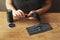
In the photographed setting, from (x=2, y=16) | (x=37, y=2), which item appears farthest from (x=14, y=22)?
(x=37, y=2)

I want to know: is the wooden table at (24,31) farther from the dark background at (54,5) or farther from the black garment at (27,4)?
the dark background at (54,5)

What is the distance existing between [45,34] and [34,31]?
93 millimetres

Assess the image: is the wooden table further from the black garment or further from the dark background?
the dark background

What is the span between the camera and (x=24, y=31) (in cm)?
117

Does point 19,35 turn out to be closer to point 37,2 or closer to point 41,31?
point 41,31

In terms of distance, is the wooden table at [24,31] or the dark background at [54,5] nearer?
the wooden table at [24,31]

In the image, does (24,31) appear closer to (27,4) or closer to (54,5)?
(27,4)

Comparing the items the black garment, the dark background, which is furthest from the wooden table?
the dark background

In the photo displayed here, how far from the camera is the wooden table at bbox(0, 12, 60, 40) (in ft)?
3.61

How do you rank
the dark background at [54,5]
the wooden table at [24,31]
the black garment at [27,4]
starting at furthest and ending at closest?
the dark background at [54,5] → the black garment at [27,4] → the wooden table at [24,31]

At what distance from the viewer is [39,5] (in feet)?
5.45

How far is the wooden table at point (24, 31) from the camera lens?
1101mm

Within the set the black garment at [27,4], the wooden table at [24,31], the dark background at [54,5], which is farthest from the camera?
the dark background at [54,5]

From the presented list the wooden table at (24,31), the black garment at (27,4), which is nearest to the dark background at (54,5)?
the black garment at (27,4)
